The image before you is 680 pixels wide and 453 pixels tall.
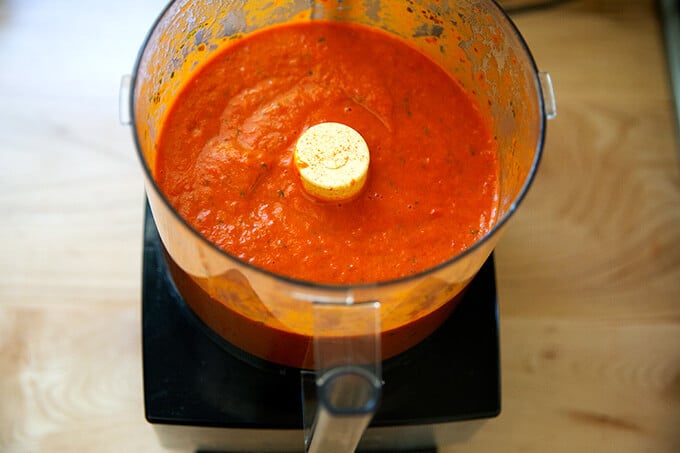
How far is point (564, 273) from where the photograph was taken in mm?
1145

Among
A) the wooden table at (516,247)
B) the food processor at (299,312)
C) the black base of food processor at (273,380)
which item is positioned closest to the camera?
the food processor at (299,312)

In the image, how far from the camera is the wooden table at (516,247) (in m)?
1.07

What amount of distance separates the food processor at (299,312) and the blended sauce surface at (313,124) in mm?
25

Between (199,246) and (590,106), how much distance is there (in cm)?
73

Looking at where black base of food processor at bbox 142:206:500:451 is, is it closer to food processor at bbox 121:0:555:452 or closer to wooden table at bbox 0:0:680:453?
food processor at bbox 121:0:555:452

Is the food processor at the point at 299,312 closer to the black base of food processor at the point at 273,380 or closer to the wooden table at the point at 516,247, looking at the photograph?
the black base of food processor at the point at 273,380

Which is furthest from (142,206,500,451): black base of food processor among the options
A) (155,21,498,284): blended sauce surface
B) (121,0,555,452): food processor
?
(155,21,498,284): blended sauce surface

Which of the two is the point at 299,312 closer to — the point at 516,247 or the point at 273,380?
the point at 273,380

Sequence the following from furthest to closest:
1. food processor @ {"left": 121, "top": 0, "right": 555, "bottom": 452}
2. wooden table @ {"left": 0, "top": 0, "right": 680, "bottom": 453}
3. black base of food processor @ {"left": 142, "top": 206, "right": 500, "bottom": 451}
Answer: wooden table @ {"left": 0, "top": 0, "right": 680, "bottom": 453}
black base of food processor @ {"left": 142, "top": 206, "right": 500, "bottom": 451}
food processor @ {"left": 121, "top": 0, "right": 555, "bottom": 452}

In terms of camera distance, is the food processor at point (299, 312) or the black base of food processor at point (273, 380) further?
Result: the black base of food processor at point (273, 380)

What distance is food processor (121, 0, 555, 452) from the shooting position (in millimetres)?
809

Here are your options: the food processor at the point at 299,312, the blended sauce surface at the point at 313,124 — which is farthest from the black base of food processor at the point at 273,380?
the blended sauce surface at the point at 313,124

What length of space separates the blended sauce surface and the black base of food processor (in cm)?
12

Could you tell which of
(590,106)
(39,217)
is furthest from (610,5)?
(39,217)
